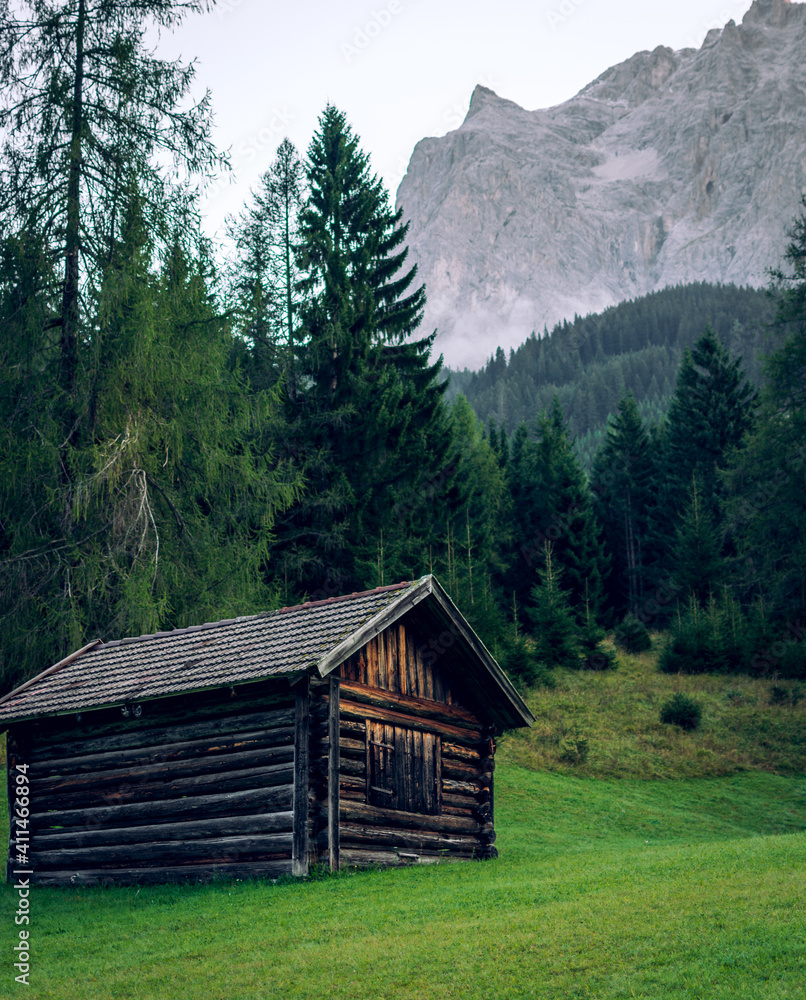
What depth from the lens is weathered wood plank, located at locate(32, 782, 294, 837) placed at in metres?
14.8

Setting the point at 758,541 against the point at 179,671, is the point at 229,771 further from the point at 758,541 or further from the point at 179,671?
the point at 758,541

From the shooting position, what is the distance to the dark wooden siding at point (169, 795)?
1491 cm

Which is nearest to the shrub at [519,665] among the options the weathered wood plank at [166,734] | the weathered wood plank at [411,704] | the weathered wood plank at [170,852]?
the weathered wood plank at [411,704]

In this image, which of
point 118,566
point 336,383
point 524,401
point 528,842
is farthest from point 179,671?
point 524,401

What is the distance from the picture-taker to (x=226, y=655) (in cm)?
1622

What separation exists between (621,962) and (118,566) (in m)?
16.0

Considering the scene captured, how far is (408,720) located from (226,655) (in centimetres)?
331

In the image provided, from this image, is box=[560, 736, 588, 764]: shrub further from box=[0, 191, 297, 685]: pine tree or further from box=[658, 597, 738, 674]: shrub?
box=[658, 597, 738, 674]: shrub

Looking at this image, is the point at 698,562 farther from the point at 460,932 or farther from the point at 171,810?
the point at 460,932

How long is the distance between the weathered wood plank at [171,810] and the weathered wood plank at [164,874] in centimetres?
73

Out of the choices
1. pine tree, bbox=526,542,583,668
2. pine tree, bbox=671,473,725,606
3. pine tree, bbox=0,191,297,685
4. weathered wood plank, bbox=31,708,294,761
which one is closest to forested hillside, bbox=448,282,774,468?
pine tree, bbox=671,473,725,606

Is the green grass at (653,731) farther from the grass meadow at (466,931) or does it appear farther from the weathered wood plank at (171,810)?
the weathered wood plank at (171,810)

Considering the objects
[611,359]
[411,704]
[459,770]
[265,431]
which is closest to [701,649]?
[265,431]

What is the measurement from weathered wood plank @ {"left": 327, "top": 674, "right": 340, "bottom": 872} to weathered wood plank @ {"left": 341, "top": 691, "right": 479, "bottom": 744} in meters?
0.41
